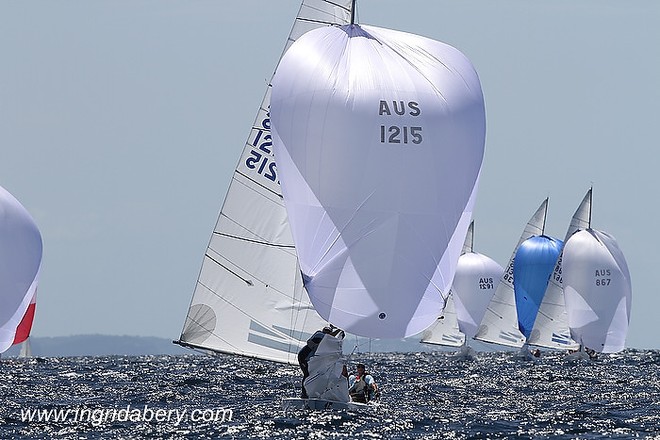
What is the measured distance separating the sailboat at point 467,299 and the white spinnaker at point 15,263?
4062 centimetres

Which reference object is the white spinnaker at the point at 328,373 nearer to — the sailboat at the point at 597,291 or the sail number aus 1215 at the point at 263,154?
the sail number aus 1215 at the point at 263,154

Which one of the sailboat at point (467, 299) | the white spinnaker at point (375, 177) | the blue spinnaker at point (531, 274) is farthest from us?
the sailboat at point (467, 299)

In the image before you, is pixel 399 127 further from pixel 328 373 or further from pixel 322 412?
pixel 322 412

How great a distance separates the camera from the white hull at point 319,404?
25234mm

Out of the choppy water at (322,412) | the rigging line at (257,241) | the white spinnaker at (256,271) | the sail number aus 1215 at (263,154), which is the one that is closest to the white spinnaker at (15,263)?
the choppy water at (322,412)

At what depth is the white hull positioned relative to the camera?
25.2 metres

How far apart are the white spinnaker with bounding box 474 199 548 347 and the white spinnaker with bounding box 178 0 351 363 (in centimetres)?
4862

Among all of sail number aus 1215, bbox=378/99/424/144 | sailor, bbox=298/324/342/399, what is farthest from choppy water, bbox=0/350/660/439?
sail number aus 1215, bbox=378/99/424/144

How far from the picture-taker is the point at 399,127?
23.7 meters

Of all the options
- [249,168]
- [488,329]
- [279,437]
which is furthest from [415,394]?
[488,329]

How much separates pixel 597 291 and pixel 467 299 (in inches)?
687

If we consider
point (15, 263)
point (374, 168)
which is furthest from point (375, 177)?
point (15, 263)

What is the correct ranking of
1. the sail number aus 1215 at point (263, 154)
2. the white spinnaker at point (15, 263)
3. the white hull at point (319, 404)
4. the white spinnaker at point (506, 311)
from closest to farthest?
1. the white hull at point (319, 404)
2. the sail number aus 1215 at point (263, 154)
3. the white spinnaker at point (15, 263)
4. the white spinnaker at point (506, 311)

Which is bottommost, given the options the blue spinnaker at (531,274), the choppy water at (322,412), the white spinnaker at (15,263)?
the choppy water at (322,412)
